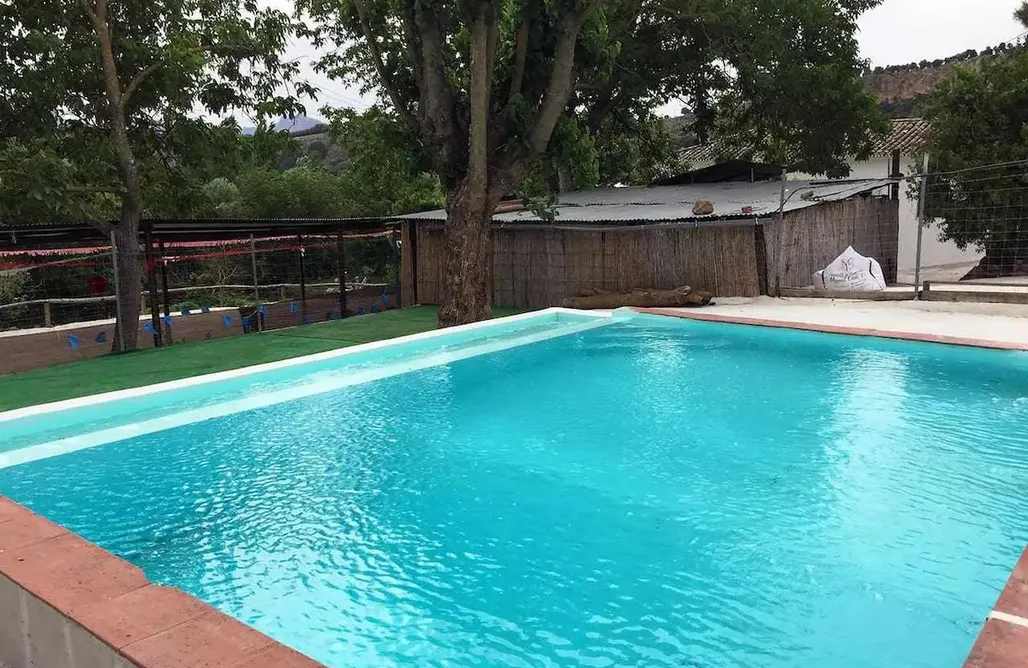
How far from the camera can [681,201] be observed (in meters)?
15.5

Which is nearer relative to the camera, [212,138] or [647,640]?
[647,640]

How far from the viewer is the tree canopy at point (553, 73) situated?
11648 mm

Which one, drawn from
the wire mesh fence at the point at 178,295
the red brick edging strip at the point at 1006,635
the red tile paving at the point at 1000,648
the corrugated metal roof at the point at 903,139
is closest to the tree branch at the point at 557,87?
the wire mesh fence at the point at 178,295

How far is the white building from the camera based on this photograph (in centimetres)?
2066

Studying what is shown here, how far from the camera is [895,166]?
20.6 metres

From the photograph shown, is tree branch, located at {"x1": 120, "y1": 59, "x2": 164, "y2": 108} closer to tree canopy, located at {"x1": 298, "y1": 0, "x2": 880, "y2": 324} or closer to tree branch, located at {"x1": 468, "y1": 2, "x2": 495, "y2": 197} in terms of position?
tree canopy, located at {"x1": 298, "y1": 0, "x2": 880, "y2": 324}

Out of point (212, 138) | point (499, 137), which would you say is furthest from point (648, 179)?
point (212, 138)

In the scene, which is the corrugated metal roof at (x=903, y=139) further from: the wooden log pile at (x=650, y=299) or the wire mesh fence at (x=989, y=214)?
the wooden log pile at (x=650, y=299)

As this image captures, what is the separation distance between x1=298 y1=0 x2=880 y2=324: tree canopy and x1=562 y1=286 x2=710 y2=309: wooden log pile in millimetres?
2193

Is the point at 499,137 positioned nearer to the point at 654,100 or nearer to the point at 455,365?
the point at 455,365

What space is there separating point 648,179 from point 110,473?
774 inches

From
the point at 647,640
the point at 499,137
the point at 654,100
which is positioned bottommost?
the point at 647,640

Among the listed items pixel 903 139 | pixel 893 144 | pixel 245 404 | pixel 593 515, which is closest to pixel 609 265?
pixel 245 404

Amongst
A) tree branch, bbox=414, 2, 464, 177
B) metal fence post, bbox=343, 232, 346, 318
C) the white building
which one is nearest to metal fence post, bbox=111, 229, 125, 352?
metal fence post, bbox=343, 232, 346, 318
